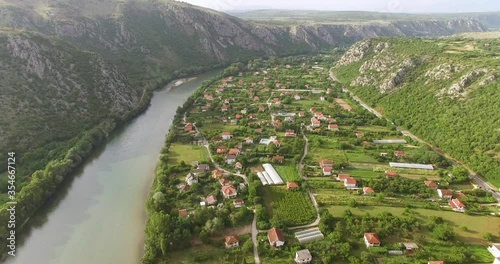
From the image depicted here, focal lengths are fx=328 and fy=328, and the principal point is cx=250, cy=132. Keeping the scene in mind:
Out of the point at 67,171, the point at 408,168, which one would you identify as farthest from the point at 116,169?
the point at 408,168

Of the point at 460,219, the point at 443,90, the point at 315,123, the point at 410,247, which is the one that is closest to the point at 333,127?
the point at 315,123

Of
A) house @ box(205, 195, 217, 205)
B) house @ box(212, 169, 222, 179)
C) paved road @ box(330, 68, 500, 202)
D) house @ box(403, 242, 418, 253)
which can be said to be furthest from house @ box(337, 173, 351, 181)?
paved road @ box(330, 68, 500, 202)

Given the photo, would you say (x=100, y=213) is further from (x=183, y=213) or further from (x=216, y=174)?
(x=216, y=174)

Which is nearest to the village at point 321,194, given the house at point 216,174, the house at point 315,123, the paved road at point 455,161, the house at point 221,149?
the house at point 221,149

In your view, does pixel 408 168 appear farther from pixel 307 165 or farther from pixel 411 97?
pixel 411 97

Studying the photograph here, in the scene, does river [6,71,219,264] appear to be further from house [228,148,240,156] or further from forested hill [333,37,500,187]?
forested hill [333,37,500,187]
